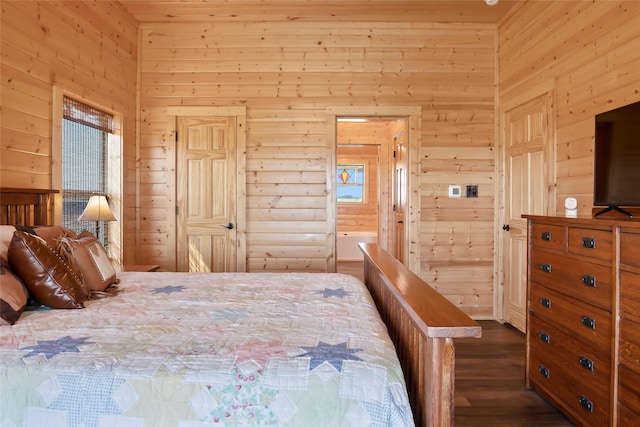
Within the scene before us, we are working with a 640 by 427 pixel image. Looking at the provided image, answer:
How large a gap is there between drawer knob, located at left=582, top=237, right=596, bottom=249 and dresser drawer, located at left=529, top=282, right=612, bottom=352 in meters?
0.30

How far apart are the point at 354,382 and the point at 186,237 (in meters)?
3.40

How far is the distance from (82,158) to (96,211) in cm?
64

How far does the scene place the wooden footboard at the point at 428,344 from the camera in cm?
104

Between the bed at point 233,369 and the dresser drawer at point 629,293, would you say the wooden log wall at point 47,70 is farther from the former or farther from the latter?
the dresser drawer at point 629,293

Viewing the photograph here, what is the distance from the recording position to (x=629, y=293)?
1.63m

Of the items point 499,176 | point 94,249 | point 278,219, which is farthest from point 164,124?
point 499,176

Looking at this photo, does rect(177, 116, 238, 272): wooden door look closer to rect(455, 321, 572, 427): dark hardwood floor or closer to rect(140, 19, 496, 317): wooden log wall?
rect(140, 19, 496, 317): wooden log wall

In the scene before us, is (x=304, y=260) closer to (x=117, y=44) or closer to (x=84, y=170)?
(x=84, y=170)

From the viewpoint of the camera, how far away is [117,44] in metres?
3.64

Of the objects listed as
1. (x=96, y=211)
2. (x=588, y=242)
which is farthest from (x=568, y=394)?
(x=96, y=211)

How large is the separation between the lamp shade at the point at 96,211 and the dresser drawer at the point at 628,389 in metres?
3.41

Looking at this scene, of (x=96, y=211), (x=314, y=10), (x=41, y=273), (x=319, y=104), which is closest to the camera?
(x=41, y=273)

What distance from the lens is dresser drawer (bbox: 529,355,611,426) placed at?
5.97 feet

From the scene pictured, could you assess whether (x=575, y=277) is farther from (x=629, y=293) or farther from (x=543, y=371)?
(x=543, y=371)
